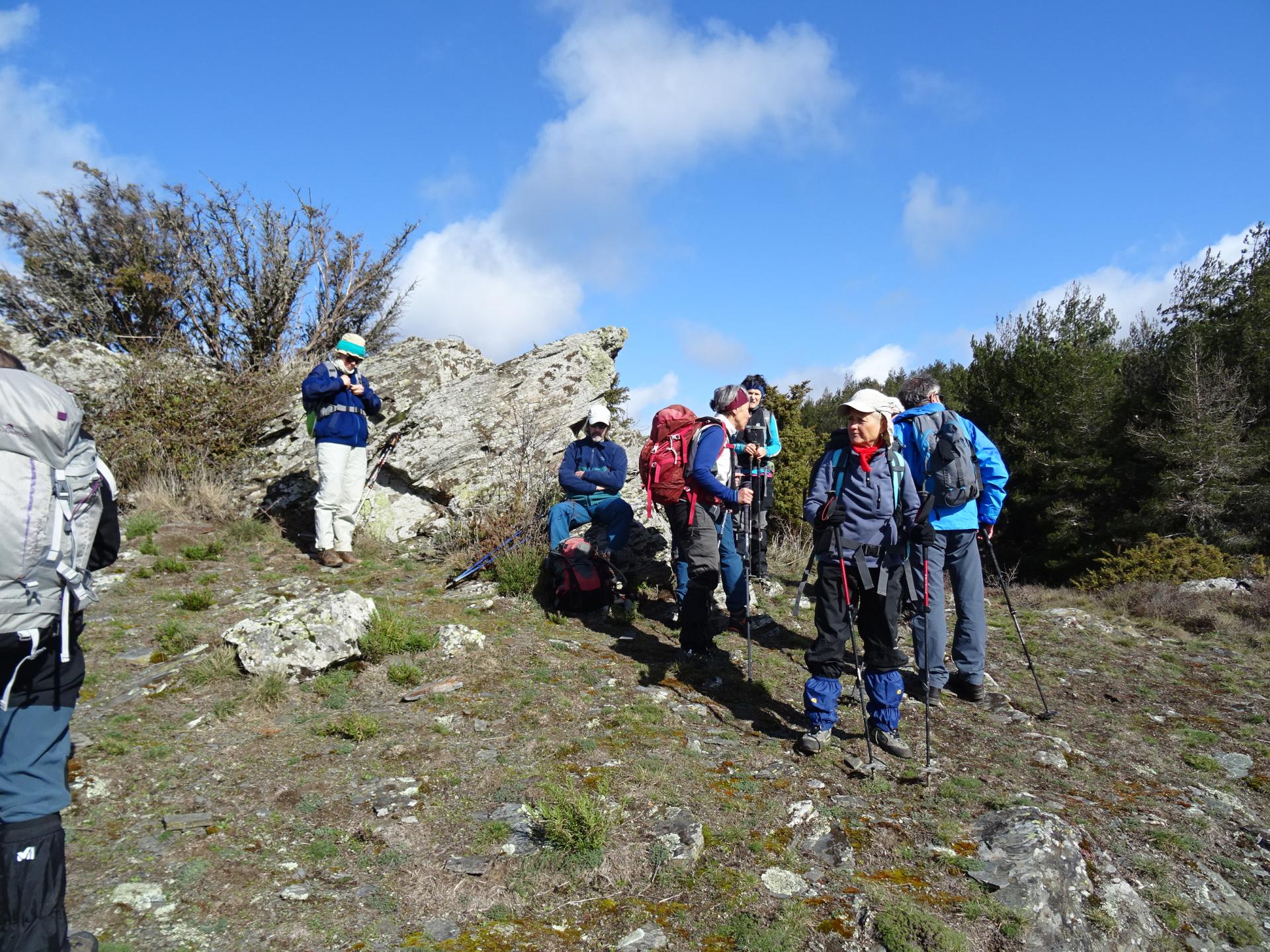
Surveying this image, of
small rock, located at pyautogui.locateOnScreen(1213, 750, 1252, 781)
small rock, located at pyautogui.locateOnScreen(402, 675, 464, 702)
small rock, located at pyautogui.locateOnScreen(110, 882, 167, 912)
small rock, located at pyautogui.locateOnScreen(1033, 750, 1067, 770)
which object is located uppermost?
small rock, located at pyautogui.locateOnScreen(402, 675, 464, 702)

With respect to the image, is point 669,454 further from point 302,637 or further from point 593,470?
point 302,637

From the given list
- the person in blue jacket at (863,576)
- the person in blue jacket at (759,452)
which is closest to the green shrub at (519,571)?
the person in blue jacket at (759,452)

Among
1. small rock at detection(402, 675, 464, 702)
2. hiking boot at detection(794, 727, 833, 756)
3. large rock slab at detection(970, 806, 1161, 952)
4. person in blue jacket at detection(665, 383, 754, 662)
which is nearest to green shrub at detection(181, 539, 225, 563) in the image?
small rock at detection(402, 675, 464, 702)

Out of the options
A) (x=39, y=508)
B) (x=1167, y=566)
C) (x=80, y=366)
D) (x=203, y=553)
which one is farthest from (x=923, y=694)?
(x=80, y=366)

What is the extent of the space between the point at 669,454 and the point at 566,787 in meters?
3.01

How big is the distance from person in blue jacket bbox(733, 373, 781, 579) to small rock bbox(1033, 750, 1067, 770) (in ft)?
10.3

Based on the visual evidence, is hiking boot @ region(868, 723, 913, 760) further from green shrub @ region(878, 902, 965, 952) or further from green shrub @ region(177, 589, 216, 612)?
green shrub @ region(177, 589, 216, 612)

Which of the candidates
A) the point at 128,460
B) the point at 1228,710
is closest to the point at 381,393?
the point at 128,460

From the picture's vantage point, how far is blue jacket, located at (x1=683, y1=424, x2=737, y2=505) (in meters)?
5.48

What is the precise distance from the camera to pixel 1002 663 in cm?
661

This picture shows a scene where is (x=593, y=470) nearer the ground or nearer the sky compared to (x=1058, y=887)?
nearer the sky

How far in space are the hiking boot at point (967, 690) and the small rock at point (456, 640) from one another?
148 inches

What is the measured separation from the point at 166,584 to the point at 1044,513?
802 inches

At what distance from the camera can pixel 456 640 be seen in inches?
223
